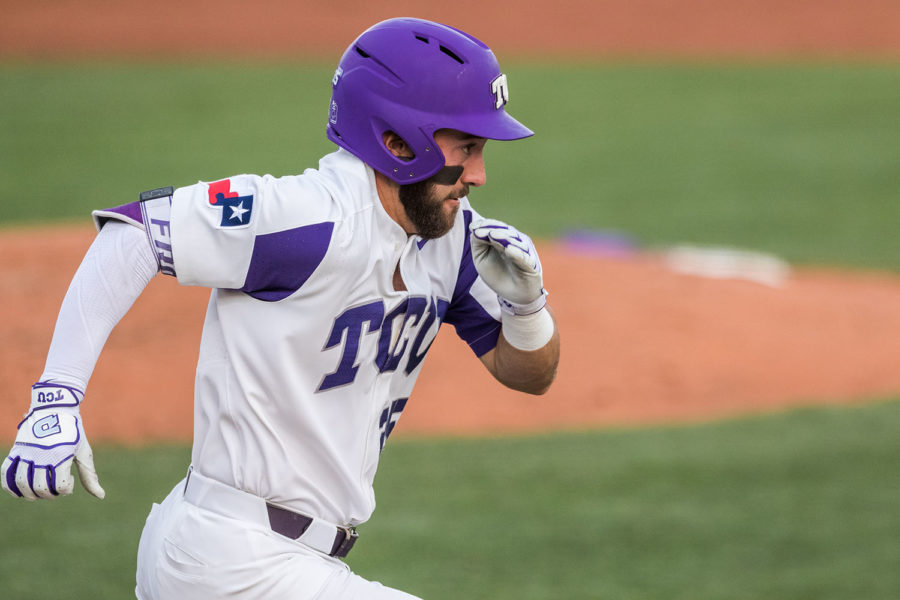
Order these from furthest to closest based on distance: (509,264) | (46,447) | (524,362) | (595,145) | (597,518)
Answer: (595,145) → (597,518) → (524,362) → (509,264) → (46,447)

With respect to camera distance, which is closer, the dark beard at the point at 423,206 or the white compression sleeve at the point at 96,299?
the white compression sleeve at the point at 96,299

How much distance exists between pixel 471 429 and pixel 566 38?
65.1ft

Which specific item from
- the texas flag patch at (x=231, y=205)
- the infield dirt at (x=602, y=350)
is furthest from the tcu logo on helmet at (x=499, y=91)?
the infield dirt at (x=602, y=350)

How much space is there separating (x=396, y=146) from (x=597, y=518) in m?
4.06

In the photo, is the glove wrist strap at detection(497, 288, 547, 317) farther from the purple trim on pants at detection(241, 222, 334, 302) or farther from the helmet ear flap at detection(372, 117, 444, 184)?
the purple trim on pants at detection(241, 222, 334, 302)

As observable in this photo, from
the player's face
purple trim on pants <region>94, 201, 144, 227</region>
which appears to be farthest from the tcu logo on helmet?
purple trim on pants <region>94, 201, 144, 227</region>

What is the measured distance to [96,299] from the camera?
3039 millimetres

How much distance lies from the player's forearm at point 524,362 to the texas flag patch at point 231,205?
987 mm

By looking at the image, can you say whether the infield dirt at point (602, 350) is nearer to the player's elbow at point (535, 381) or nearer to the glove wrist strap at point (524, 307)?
the player's elbow at point (535, 381)

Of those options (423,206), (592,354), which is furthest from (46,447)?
(592,354)

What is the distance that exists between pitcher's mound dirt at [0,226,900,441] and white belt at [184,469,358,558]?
16.7ft

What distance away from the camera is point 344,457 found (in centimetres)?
332

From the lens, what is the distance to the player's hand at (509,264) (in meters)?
3.45

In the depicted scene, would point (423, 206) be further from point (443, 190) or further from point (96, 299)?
point (96, 299)
